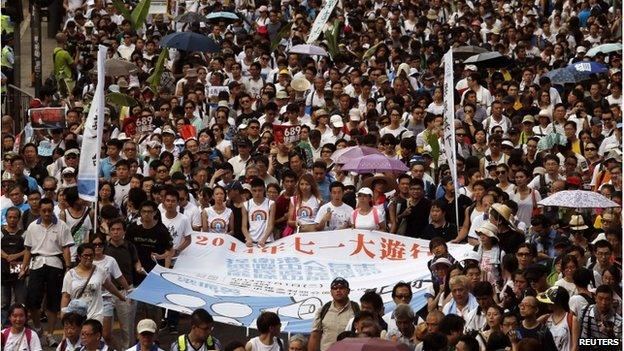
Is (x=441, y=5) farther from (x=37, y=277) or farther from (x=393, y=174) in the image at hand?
(x=37, y=277)

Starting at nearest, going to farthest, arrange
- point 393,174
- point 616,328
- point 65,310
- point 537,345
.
Result: point 537,345 → point 616,328 → point 65,310 → point 393,174

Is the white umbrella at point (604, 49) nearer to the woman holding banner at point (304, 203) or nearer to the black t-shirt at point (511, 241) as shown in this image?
the woman holding banner at point (304, 203)

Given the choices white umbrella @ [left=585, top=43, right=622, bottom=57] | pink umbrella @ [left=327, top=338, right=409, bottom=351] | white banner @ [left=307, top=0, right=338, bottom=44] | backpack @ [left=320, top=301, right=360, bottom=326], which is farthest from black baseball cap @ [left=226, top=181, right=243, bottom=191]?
white umbrella @ [left=585, top=43, right=622, bottom=57]

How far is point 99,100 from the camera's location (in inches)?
749

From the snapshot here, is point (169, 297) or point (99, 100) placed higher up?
point (99, 100)

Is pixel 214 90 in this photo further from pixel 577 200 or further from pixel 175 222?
pixel 577 200

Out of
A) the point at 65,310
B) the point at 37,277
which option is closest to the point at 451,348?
the point at 65,310

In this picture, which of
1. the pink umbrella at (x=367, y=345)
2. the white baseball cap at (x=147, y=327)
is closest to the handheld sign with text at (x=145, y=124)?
the white baseball cap at (x=147, y=327)

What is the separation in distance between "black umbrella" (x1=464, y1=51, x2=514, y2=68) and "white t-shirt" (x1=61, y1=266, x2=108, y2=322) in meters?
12.0

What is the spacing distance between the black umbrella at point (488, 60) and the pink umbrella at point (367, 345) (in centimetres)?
1473

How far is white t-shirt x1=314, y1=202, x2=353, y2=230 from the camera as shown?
61.8 feet

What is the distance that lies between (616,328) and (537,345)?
143 cm

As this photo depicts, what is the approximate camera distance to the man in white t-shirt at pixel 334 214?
61.8ft

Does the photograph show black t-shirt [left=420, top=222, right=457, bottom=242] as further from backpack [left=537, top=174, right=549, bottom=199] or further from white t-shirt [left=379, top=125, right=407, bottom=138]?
white t-shirt [left=379, top=125, right=407, bottom=138]
